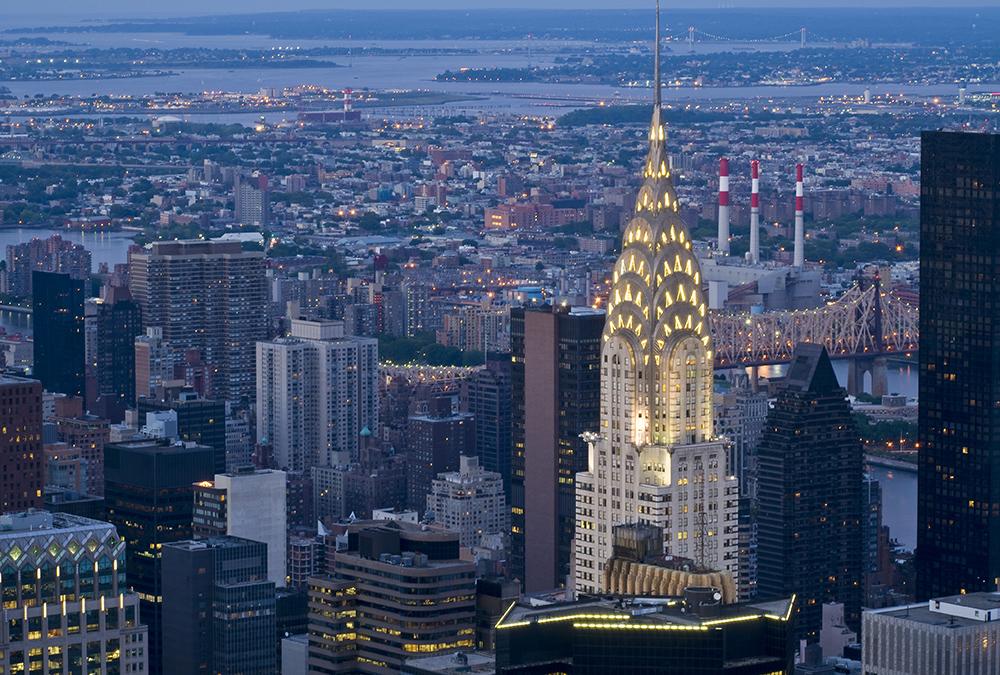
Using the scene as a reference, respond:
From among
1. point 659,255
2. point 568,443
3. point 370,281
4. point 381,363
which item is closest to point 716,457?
point 659,255

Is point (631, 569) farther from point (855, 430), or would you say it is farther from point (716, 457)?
point (855, 430)

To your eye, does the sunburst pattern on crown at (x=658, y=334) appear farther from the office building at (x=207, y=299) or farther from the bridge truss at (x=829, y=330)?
the bridge truss at (x=829, y=330)

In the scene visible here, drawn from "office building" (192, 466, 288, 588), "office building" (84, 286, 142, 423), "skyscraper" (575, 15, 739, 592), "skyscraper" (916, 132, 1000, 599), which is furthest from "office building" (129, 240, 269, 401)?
"skyscraper" (575, 15, 739, 592)

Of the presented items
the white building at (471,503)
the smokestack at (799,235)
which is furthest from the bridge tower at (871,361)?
the white building at (471,503)

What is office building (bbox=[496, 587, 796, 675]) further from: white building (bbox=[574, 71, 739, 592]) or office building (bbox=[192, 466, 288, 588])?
office building (bbox=[192, 466, 288, 588])

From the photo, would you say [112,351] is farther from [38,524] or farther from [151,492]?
[38,524]

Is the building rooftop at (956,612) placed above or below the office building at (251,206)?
below
